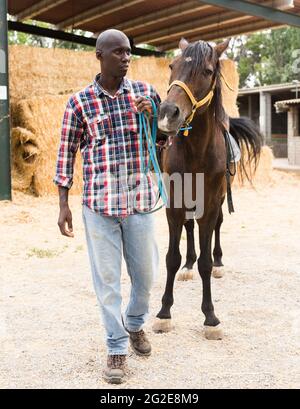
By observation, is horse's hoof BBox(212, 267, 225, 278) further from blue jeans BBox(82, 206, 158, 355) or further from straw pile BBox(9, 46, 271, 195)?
straw pile BBox(9, 46, 271, 195)

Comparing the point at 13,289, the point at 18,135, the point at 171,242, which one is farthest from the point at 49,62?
the point at 171,242

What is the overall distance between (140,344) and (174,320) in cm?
71

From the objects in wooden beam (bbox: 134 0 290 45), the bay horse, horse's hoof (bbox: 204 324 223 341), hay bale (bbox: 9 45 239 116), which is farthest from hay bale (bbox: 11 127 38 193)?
horse's hoof (bbox: 204 324 223 341)

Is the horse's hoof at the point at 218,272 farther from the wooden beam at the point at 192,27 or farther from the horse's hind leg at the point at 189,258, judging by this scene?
the wooden beam at the point at 192,27

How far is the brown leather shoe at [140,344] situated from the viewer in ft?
9.91

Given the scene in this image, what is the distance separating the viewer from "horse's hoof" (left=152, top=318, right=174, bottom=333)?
11.3ft

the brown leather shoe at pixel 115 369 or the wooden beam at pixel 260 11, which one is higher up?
the wooden beam at pixel 260 11

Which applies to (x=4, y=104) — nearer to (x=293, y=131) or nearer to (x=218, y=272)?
(x=218, y=272)

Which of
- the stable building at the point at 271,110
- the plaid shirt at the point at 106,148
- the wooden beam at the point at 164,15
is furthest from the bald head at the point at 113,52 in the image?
the stable building at the point at 271,110

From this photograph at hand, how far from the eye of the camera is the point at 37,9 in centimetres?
955

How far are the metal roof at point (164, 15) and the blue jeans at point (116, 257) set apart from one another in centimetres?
686
